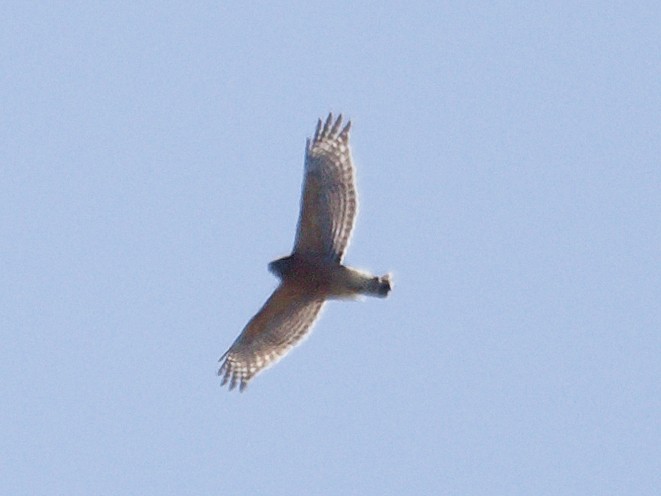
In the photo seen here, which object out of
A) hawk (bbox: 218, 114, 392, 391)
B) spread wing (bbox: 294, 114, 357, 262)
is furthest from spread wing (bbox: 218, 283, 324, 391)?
spread wing (bbox: 294, 114, 357, 262)

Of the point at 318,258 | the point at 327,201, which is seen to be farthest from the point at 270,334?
the point at 327,201

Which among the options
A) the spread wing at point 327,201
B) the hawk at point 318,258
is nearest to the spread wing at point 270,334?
the hawk at point 318,258

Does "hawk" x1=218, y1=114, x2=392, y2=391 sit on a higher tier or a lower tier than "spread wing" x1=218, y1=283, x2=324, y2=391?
higher

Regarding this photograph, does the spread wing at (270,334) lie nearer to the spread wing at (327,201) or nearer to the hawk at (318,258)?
the hawk at (318,258)

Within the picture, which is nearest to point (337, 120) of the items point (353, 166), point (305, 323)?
point (353, 166)

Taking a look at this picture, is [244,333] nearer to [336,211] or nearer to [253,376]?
[253,376]

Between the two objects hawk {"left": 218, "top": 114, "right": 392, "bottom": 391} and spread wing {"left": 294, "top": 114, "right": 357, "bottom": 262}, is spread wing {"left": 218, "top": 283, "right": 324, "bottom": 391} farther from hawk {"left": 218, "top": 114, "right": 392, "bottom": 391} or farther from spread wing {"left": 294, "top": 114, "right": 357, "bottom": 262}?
spread wing {"left": 294, "top": 114, "right": 357, "bottom": 262}

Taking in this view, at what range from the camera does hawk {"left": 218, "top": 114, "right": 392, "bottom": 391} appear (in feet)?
87.1

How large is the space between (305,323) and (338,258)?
1.32m

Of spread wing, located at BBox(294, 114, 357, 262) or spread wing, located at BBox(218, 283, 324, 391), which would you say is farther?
spread wing, located at BBox(218, 283, 324, 391)

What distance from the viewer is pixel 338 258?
26719mm

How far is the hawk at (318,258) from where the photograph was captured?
26562 mm

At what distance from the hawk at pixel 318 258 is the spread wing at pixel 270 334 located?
0.5 inches

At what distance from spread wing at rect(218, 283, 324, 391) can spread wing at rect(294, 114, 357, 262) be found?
805 mm
